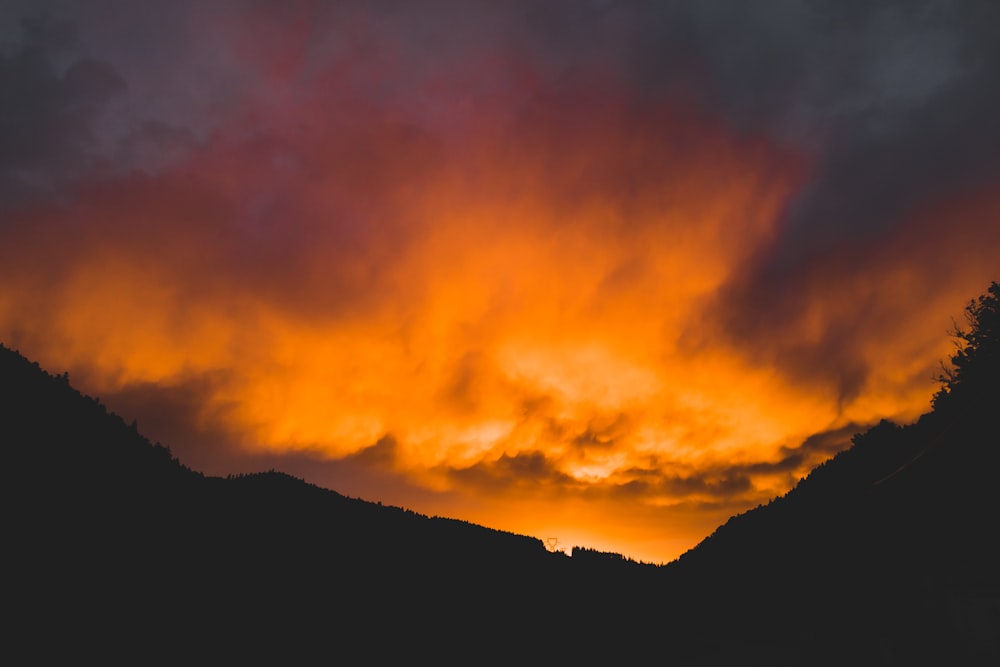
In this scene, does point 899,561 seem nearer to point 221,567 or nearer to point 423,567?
point 221,567

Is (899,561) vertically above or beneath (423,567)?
beneath

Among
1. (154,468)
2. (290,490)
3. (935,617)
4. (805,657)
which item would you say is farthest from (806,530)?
(290,490)

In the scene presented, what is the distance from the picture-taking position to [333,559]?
29047mm

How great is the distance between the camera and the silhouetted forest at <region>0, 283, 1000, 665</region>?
26.1 ft

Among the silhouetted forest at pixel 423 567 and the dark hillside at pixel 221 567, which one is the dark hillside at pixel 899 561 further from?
the dark hillside at pixel 221 567

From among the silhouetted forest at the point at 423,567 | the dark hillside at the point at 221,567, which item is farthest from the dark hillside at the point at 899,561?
the dark hillside at the point at 221,567

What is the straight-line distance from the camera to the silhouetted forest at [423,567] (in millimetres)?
7945

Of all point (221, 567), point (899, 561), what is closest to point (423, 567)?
point (221, 567)

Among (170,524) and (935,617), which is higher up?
(170,524)

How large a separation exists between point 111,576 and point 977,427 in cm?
2161

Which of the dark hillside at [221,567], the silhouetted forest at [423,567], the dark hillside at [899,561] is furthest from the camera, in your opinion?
the dark hillside at [221,567]

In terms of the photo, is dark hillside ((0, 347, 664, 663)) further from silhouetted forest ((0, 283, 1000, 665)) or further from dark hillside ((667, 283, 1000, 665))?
dark hillside ((667, 283, 1000, 665))

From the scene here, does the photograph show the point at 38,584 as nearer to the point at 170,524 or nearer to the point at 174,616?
the point at 174,616

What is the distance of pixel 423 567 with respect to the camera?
34.8m
